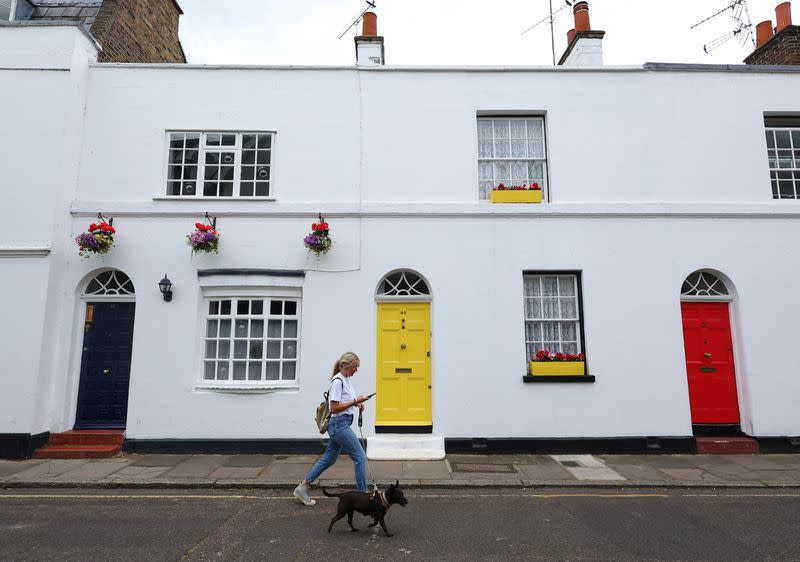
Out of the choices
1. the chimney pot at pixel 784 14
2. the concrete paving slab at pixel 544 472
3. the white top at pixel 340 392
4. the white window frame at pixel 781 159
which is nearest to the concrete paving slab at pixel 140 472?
the white top at pixel 340 392

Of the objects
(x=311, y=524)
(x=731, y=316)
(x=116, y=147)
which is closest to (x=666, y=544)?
(x=311, y=524)

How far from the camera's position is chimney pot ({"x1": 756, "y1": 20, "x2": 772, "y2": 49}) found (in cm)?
1123

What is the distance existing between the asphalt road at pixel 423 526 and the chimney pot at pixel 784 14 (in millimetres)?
10261

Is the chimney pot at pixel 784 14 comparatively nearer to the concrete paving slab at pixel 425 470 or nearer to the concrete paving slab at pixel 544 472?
the concrete paving slab at pixel 544 472

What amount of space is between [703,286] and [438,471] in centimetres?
618

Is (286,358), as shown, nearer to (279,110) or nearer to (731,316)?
(279,110)

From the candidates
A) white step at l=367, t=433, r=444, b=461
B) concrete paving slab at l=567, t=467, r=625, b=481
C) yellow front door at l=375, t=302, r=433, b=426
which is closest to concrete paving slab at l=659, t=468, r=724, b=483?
concrete paving slab at l=567, t=467, r=625, b=481

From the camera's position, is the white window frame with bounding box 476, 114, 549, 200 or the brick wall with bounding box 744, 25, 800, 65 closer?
the white window frame with bounding box 476, 114, 549, 200

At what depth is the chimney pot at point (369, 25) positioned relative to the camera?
33.7 ft

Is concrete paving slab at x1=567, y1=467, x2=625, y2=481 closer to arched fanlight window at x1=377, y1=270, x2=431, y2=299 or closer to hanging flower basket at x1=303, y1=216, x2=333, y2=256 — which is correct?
arched fanlight window at x1=377, y1=270, x2=431, y2=299

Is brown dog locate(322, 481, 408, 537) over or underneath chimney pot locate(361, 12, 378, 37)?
underneath

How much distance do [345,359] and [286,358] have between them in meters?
3.37

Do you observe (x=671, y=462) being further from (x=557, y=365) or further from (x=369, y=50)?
(x=369, y=50)

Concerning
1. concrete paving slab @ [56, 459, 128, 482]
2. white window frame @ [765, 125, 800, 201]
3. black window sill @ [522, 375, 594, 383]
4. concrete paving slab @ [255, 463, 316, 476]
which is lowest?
concrete paving slab @ [255, 463, 316, 476]
